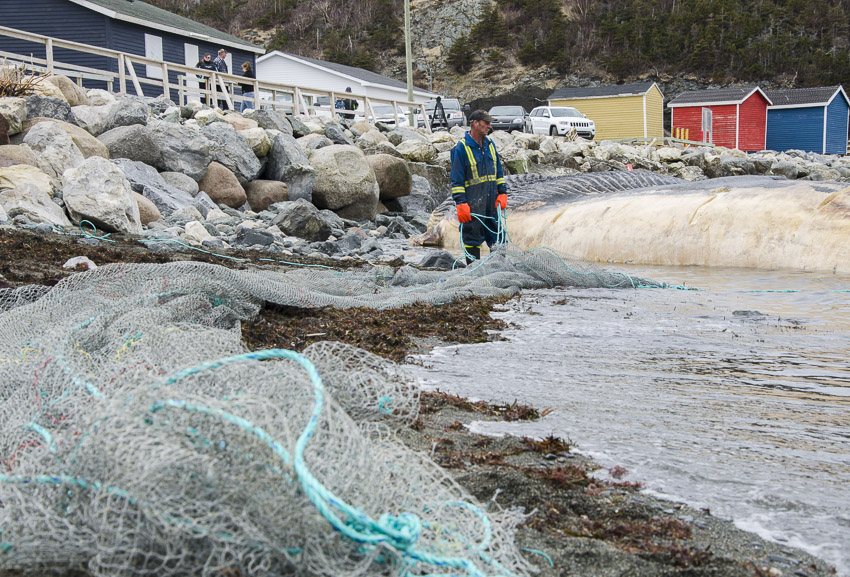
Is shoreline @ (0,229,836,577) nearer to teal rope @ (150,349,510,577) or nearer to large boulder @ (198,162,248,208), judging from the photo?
teal rope @ (150,349,510,577)

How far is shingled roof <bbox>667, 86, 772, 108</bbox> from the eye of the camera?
44062mm

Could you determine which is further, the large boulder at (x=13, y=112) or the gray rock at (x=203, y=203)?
the gray rock at (x=203, y=203)

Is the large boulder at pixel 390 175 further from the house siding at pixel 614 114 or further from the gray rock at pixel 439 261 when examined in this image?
the house siding at pixel 614 114

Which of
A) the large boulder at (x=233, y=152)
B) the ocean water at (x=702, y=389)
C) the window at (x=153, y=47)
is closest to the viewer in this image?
the ocean water at (x=702, y=389)

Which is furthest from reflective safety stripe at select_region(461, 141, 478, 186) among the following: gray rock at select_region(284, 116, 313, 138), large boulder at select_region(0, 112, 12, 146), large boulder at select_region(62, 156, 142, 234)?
gray rock at select_region(284, 116, 313, 138)

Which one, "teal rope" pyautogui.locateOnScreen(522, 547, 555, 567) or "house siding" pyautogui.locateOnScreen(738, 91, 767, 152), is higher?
"house siding" pyautogui.locateOnScreen(738, 91, 767, 152)

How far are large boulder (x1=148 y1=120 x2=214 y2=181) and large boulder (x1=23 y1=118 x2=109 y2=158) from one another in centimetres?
116

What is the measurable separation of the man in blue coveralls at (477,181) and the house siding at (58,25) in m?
24.5

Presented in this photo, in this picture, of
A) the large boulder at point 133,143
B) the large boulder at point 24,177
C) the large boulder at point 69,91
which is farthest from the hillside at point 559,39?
the large boulder at point 24,177

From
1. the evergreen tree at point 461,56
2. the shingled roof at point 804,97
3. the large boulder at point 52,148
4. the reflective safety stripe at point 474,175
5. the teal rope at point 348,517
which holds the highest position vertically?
the evergreen tree at point 461,56

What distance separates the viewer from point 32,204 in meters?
9.29

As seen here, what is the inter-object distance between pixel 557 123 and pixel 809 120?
18.0 m

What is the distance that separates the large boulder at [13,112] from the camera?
38.1ft

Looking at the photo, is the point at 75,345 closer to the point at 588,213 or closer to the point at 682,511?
the point at 682,511
